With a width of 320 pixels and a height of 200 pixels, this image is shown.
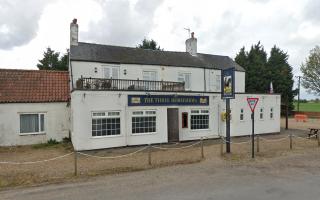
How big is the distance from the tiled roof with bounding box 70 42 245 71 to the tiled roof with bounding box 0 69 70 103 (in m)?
2.42

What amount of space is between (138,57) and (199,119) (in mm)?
8280

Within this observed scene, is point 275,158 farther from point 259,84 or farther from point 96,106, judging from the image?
point 259,84

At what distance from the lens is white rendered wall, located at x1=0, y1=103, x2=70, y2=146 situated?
1697cm

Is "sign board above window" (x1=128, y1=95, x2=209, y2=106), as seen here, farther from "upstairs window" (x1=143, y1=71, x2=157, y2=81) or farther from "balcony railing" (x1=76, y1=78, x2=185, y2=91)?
"upstairs window" (x1=143, y1=71, x2=157, y2=81)

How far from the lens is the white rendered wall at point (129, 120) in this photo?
14.7 meters

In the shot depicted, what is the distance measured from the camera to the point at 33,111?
57.9 feet

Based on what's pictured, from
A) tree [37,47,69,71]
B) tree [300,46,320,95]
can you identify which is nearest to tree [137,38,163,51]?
tree [37,47,69,71]

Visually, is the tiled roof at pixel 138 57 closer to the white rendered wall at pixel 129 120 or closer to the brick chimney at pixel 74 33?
the brick chimney at pixel 74 33

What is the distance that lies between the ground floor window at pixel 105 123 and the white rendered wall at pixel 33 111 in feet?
15.1

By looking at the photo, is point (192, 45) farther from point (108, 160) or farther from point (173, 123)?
point (108, 160)

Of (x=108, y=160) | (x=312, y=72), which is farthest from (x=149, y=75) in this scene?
(x=312, y=72)

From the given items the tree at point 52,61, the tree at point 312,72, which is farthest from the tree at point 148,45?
the tree at point 312,72

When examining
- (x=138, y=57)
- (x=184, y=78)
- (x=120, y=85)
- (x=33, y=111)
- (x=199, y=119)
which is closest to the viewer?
(x=33, y=111)

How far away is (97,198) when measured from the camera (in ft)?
23.3
